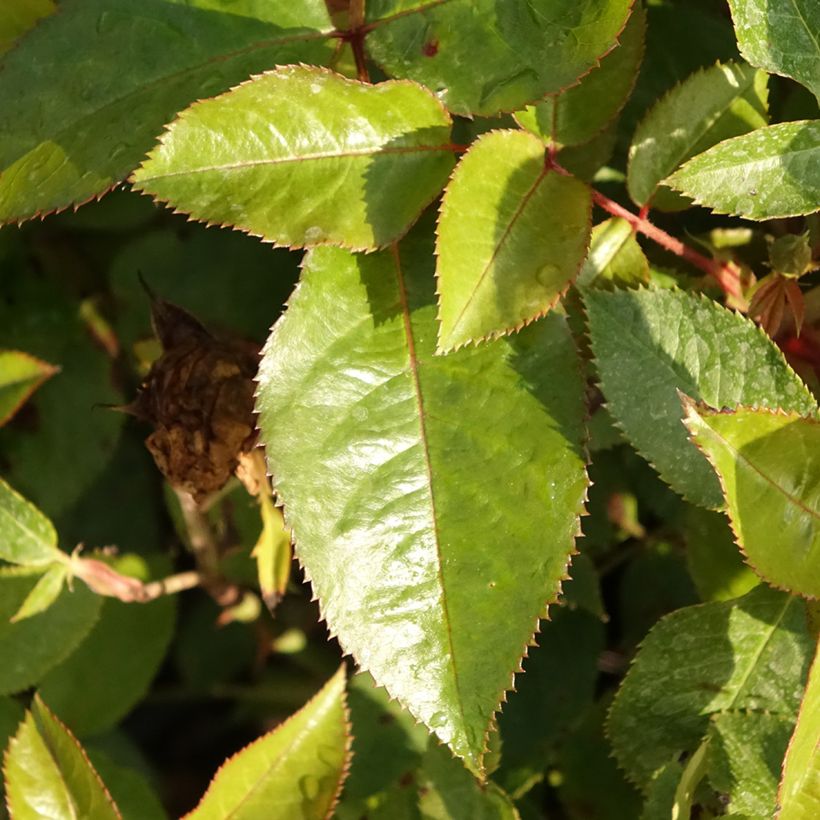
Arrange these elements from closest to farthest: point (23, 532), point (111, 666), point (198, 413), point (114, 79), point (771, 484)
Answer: point (771, 484)
point (114, 79)
point (198, 413)
point (23, 532)
point (111, 666)

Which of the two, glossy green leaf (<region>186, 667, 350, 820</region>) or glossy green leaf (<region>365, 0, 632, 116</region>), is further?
glossy green leaf (<region>186, 667, 350, 820</region>)

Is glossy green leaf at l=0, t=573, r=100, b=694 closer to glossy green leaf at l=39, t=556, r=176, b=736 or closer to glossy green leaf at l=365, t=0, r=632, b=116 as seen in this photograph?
glossy green leaf at l=39, t=556, r=176, b=736

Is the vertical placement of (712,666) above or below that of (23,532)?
below

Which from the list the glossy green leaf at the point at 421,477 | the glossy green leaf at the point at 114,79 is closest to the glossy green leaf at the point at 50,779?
the glossy green leaf at the point at 421,477

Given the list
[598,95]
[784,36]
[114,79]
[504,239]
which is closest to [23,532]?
[114,79]

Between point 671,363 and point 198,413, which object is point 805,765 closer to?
point 671,363

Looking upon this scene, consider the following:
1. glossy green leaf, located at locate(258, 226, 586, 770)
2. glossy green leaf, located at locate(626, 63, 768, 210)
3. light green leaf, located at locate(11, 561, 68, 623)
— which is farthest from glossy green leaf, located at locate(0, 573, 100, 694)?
glossy green leaf, located at locate(626, 63, 768, 210)
